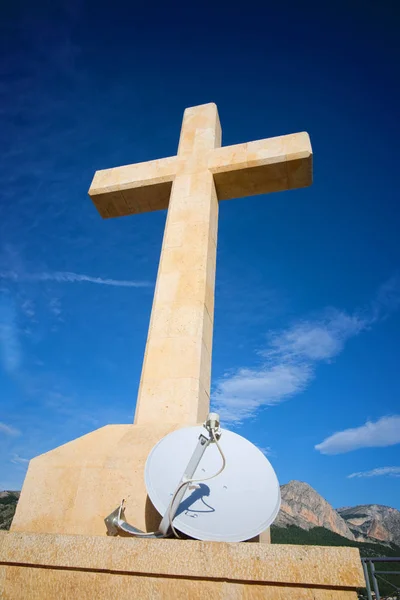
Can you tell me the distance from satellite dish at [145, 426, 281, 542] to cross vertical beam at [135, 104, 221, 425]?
3.20 feet

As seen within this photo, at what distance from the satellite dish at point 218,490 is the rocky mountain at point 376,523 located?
125 ft

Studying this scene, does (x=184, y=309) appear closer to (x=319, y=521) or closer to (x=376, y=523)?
(x=319, y=521)

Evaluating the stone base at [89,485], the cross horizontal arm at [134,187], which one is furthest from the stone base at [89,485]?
the cross horizontal arm at [134,187]

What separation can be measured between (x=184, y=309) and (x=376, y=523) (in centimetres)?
4318

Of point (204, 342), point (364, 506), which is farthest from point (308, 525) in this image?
point (204, 342)

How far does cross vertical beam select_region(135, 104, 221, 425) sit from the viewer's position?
4.52 m

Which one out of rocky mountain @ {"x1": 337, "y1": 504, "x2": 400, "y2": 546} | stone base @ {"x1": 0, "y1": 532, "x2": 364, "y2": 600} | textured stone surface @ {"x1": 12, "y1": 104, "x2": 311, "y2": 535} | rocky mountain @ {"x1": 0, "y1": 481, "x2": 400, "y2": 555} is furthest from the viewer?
rocky mountain @ {"x1": 337, "y1": 504, "x2": 400, "y2": 546}

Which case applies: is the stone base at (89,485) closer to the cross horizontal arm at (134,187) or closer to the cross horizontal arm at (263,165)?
the cross horizontal arm at (263,165)

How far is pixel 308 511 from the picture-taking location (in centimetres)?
3312

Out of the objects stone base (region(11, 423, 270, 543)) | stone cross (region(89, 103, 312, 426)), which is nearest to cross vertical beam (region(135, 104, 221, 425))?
stone cross (region(89, 103, 312, 426))

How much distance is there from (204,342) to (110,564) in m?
2.96

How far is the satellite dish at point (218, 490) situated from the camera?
9.23ft

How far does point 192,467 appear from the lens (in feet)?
8.83

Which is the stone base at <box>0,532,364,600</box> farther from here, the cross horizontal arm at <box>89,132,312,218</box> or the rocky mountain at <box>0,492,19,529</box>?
the rocky mountain at <box>0,492,19,529</box>
